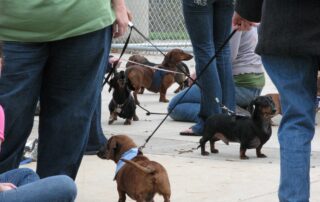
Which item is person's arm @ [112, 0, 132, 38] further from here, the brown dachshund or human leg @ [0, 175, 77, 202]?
the brown dachshund

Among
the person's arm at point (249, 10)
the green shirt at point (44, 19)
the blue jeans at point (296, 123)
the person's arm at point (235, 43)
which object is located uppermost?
the green shirt at point (44, 19)

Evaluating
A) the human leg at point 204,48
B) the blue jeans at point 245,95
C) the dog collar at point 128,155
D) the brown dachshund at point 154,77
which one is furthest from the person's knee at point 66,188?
the brown dachshund at point 154,77

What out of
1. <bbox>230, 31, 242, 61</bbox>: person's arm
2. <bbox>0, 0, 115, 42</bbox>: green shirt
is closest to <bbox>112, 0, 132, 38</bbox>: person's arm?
<bbox>0, 0, 115, 42</bbox>: green shirt

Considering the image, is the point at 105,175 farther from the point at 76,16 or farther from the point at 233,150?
the point at 76,16

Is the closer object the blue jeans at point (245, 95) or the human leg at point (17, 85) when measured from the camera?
the human leg at point (17, 85)

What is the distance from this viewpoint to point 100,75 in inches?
173

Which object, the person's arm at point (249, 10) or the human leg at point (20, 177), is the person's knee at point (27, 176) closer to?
the human leg at point (20, 177)

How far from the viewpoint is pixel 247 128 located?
6.86 m

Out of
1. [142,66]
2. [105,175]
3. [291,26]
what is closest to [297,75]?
[291,26]

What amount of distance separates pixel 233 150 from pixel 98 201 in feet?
7.59

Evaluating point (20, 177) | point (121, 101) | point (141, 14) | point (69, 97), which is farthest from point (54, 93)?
point (141, 14)

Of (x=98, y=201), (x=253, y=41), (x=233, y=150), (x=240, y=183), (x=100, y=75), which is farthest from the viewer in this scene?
(x=253, y=41)

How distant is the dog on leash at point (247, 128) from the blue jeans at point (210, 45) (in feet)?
2.10

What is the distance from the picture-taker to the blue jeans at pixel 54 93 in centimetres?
416
